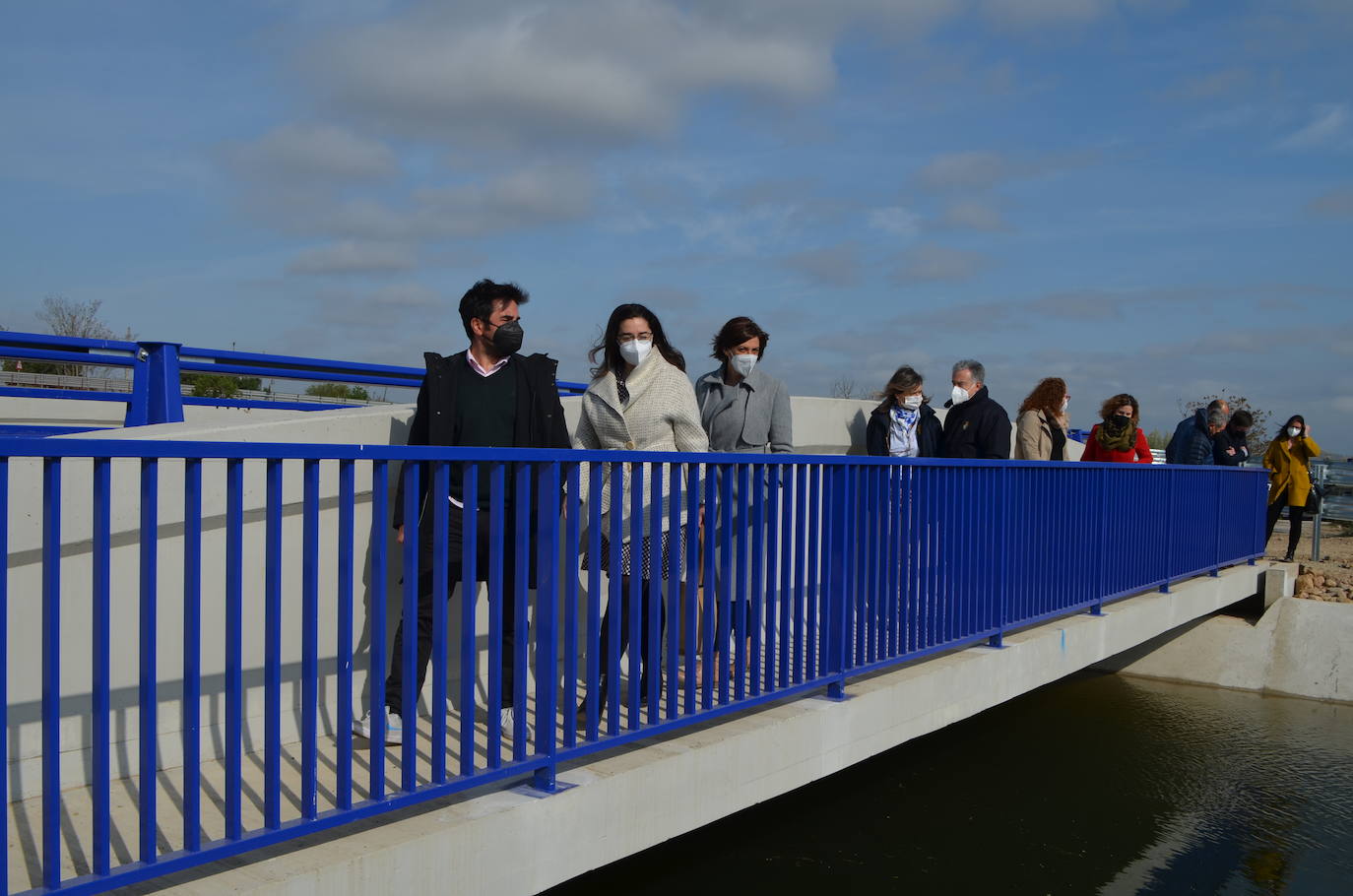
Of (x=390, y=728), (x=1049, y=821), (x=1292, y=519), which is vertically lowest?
(x=1049, y=821)

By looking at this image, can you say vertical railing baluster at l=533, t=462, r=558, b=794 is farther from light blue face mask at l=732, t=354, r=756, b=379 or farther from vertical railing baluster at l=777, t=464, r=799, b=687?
light blue face mask at l=732, t=354, r=756, b=379

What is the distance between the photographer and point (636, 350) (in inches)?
173

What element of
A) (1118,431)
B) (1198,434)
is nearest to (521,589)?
(1118,431)

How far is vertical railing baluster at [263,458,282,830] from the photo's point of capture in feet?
8.62

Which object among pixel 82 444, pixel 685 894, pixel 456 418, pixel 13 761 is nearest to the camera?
pixel 82 444

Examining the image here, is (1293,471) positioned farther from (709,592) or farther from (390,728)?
(390,728)

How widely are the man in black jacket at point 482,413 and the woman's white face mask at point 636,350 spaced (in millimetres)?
376

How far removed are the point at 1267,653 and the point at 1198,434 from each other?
2.46 meters

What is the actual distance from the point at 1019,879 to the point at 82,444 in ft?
14.4

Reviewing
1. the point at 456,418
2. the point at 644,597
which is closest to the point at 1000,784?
the point at 644,597

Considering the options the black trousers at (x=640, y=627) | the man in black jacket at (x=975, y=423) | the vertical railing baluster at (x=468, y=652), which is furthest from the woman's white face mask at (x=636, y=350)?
the man in black jacket at (x=975, y=423)

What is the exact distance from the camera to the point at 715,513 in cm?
418

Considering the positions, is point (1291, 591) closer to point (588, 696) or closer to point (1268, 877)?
point (1268, 877)

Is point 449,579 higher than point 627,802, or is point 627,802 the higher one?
point 449,579
